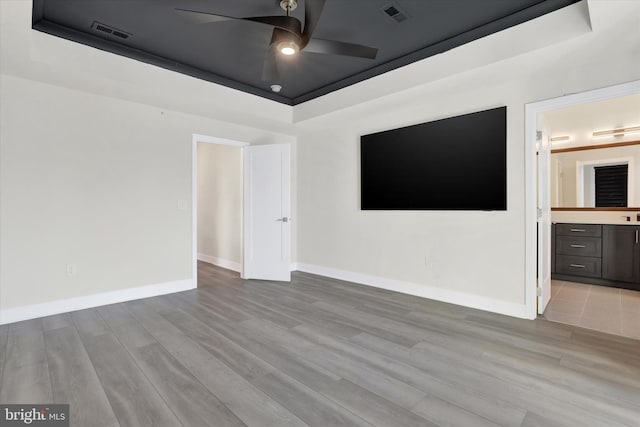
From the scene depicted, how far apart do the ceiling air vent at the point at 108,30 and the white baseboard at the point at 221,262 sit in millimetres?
3587

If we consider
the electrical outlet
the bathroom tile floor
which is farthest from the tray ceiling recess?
the bathroom tile floor

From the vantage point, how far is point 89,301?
3.41m

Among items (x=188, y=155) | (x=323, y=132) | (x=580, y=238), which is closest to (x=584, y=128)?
(x=580, y=238)

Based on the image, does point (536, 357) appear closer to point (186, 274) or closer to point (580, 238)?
point (580, 238)

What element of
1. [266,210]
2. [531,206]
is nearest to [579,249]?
[531,206]

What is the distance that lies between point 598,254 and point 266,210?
5074 mm

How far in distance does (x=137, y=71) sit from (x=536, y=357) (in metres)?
4.51

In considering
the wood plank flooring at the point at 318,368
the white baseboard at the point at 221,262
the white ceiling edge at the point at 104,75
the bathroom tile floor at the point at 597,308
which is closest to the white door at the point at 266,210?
the white baseboard at the point at 221,262

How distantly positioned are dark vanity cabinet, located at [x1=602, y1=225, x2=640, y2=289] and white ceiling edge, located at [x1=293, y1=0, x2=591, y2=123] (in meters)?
3.48

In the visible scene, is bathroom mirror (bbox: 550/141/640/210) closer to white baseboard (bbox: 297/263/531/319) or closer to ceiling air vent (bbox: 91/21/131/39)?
white baseboard (bbox: 297/263/531/319)

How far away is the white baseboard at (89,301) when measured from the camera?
9.82 feet

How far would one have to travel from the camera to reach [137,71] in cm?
317

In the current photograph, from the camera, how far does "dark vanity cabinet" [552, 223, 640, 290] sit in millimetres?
4195

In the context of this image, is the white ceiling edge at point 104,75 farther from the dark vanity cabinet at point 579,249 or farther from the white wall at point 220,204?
the dark vanity cabinet at point 579,249
